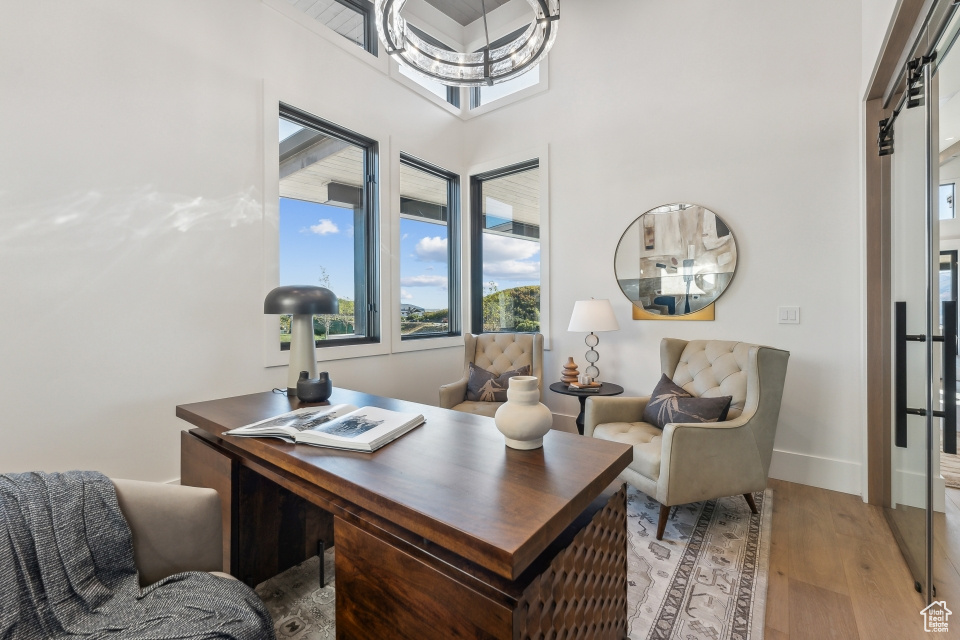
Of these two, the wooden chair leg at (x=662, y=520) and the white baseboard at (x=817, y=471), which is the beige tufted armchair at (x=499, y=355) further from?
the white baseboard at (x=817, y=471)

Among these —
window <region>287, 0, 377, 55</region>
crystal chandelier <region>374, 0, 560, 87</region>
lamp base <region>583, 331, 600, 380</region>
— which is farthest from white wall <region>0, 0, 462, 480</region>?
lamp base <region>583, 331, 600, 380</region>

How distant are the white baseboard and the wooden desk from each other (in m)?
2.08

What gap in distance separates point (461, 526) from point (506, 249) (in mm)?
3393

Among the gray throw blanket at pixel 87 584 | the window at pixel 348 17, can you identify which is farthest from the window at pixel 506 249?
the gray throw blanket at pixel 87 584

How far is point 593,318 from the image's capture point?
2.87 metres

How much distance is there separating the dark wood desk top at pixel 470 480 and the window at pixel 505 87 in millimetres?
3392

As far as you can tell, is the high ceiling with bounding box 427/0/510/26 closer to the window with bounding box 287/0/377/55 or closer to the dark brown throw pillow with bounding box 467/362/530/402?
the window with bounding box 287/0/377/55

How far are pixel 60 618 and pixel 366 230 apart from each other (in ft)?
9.00

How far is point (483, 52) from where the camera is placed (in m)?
1.93

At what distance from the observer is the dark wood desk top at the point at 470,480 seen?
0.76 metres

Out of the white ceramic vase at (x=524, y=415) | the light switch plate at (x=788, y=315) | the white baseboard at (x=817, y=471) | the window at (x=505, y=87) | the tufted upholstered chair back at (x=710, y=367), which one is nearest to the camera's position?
the white ceramic vase at (x=524, y=415)

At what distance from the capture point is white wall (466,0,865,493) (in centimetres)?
248

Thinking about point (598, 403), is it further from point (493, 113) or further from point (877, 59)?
point (493, 113)

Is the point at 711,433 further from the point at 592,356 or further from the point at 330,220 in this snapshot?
the point at 330,220
